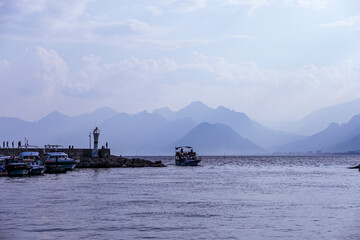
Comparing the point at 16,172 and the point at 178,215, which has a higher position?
the point at 16,172

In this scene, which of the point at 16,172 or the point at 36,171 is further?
the point at 36,171

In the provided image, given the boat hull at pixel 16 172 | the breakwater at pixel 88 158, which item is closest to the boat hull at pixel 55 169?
the boat hull at pixel 16 172

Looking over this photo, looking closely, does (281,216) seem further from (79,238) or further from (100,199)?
(100,199)

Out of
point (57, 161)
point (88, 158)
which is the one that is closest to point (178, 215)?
point (57, 161)

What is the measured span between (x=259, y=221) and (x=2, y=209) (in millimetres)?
19582

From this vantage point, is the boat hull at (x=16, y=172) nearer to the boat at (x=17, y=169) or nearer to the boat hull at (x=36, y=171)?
the boat at (x=17, y=169)

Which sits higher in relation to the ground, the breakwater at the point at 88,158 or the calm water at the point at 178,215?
the breakwater at the point at 88,158

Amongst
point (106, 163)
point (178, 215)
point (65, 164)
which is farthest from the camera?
point (106, 163)

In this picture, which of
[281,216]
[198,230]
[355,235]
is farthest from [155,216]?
[355,235]

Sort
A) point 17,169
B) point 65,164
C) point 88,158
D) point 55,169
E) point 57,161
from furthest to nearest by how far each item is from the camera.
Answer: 1. point 88,158
2. point 65,164
3. point 57,161
4. point 55,169
5. point 17,169

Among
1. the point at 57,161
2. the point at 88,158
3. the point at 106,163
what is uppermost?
the point at 88,158

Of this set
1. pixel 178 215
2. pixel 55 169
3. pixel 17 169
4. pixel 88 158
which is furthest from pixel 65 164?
pixel 178 215

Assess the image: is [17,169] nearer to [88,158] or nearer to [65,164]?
[65,164]

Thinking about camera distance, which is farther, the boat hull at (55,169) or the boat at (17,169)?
the boat hull at (55,169)
